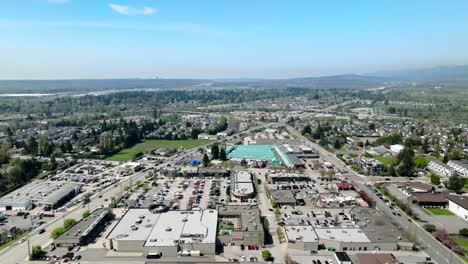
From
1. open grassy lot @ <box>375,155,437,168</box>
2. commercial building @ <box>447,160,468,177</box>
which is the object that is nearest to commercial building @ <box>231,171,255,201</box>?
open grassy lot @ <box>375,155,437,168</box>

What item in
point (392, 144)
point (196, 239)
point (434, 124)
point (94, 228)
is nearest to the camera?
point (196, 239)

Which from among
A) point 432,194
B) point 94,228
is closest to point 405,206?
point 432,194

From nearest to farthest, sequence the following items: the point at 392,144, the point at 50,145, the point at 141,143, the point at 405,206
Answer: the point at 405,206
the point at 50,145
the point at 392,144
the point at 141,143

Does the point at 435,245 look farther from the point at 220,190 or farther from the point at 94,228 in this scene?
the point at 94,228

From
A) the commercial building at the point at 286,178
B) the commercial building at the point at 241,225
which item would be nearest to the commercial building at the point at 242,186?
the commercial building at the point at 286,178

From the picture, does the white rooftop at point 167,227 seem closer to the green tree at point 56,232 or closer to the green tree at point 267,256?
the green tree at point 267,256

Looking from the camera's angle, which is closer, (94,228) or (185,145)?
(94,228)
